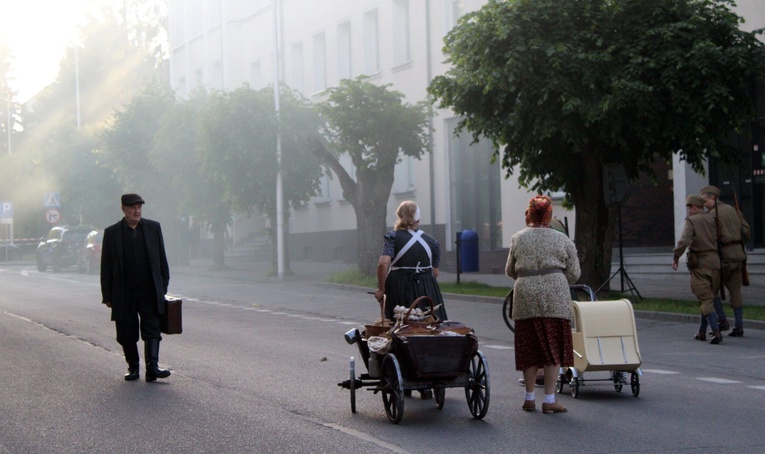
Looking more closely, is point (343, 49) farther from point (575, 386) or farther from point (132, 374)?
point (575, 386)

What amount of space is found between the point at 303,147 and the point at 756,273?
14.7m

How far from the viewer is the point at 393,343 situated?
916cm

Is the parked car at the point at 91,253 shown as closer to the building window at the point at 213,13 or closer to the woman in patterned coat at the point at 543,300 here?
the building window at the point at 213,13

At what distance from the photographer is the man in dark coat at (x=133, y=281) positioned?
38.3ft

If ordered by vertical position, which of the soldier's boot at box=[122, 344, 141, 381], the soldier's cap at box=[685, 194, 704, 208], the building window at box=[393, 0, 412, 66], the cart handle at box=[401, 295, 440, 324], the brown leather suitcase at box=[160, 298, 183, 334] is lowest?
the soldier's boot at box=[122, 344, 141, 381]

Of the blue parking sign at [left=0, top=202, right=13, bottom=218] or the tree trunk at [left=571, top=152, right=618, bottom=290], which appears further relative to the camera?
the blue parking sign at [left=0, top=202, right=13, bottom=218]

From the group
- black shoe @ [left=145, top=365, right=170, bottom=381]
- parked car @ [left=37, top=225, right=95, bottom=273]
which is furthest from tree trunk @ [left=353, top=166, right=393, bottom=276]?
black shoe @ [left=145, top=365, right=170, bottom=381]

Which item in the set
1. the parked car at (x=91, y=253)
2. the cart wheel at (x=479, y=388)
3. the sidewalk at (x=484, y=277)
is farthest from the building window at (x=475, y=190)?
the cart wheel at (x=479, y=388)

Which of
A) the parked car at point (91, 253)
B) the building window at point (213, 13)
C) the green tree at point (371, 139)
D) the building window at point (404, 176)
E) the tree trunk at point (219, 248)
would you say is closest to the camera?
the green tree at point (371, 139)

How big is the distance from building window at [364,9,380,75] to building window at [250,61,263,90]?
32.7 feet

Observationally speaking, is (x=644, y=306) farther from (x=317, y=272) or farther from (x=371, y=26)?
(x=371, y=26)

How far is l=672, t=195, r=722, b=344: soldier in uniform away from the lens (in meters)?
14.9

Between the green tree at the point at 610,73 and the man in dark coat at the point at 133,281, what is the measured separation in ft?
28.3

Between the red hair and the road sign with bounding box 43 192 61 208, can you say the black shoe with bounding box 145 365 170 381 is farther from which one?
the road sign with bounding box 43 192 61 208
